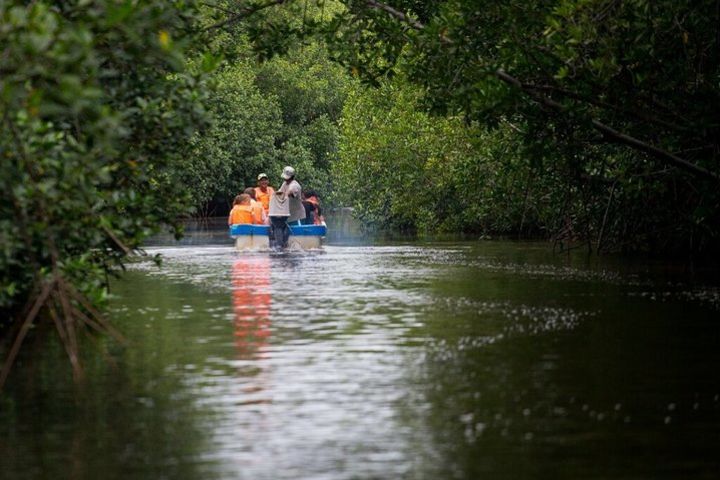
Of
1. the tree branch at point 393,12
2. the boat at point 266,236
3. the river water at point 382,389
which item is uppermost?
the tree branch at point 393,12

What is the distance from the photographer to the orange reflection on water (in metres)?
13.2

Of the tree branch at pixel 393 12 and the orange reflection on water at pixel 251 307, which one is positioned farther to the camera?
the tree branch at pixel 393 12

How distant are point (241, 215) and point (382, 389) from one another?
21.4 m

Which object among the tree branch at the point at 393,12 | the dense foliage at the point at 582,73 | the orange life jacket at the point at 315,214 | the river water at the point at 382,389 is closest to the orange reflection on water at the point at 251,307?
the river water at the point at 382,389

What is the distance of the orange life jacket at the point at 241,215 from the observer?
31.7 metres

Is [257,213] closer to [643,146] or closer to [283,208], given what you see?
[283,208]

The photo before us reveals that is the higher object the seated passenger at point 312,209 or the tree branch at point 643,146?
the tree branch at point 643,146

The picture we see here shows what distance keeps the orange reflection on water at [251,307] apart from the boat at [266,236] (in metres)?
4.29

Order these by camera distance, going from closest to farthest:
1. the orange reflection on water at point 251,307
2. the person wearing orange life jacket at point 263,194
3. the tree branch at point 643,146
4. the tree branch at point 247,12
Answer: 1. the orange reflection on water at point 251,307
2. the tree branch at point 643,146
3. the tree branch at point 247,12
4. the person wearing orange life jacket at point 263,194

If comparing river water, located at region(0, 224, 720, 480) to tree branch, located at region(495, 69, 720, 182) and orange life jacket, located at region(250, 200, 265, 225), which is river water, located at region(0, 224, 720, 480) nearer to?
tree branch, located at region(495, 69, 720, 182)

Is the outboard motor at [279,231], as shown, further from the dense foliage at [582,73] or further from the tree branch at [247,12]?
the tree branch at [247,12]

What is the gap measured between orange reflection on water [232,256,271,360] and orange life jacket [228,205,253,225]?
14.2ft

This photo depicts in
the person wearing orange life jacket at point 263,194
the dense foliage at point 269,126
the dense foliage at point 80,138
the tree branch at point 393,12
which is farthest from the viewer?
the dense foliage at point 269,126

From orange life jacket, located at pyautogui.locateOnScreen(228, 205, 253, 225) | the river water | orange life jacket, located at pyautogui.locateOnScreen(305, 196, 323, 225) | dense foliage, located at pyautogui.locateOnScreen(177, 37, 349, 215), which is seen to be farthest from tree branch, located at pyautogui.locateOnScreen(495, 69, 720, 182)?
dense foliage, located at pyautogui.locateOnScreen(177, 37, 349, 215)
